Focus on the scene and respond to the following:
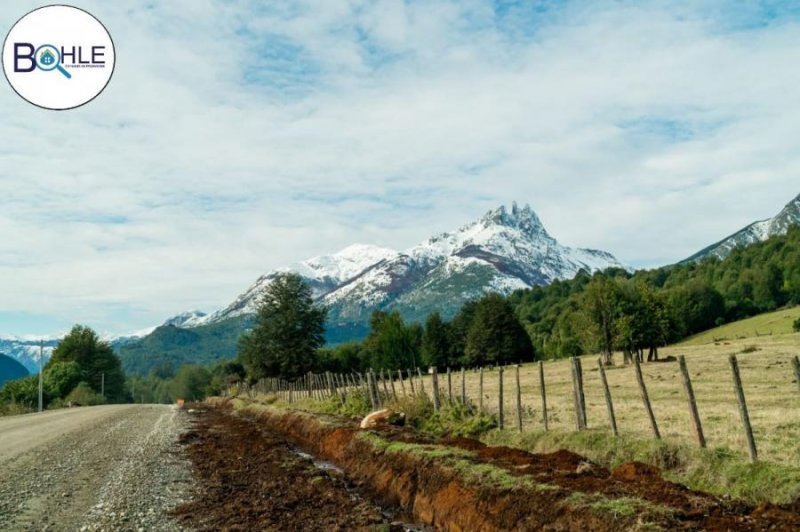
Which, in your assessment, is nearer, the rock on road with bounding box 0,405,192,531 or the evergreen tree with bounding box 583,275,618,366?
the rock on road with bounding box 0,405,192,531

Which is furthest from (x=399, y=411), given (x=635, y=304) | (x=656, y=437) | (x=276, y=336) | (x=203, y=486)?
(x=635, y=304)

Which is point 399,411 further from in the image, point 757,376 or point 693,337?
point 693,337

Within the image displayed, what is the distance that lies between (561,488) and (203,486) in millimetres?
9566

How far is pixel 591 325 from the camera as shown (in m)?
79.8

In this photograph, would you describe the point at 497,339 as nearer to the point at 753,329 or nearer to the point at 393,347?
the point at 393,347

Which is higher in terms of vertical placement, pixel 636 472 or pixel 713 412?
pixel 636 472

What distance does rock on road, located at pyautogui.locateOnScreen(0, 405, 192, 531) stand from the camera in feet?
41.1

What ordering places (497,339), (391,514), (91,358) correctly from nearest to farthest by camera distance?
(391,514)
(497,339)
(91,358)

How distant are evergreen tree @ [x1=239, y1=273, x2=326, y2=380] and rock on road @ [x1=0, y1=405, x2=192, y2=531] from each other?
41.1 m

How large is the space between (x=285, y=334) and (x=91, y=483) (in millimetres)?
54352

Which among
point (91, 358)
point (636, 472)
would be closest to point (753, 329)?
point (636, 472)

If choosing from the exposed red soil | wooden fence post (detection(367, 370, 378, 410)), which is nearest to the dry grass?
wooden fence post (detection(367, 370, 378, 410))

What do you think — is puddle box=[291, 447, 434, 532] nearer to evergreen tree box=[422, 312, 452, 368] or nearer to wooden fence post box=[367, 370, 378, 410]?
wooden fence post box=[367, 370, 378, 410]

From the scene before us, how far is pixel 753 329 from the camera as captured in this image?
365ft
